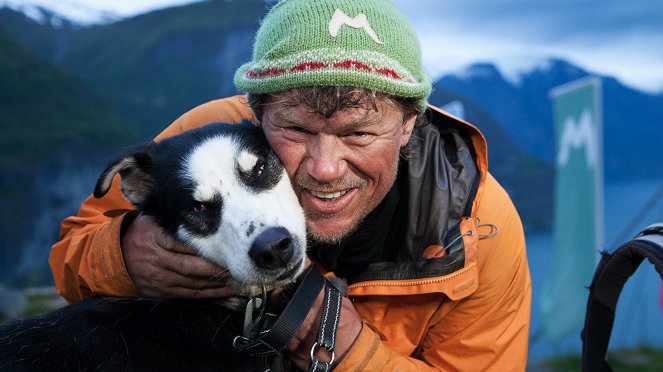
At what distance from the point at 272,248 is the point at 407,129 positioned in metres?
0.85

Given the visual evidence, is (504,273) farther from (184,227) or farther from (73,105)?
(73,105)

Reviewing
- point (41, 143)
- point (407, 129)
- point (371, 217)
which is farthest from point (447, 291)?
point (41, 143)

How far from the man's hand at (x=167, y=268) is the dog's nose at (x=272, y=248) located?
0.25 meters

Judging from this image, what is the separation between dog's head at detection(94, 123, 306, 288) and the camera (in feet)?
6.34

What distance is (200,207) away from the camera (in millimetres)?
2107

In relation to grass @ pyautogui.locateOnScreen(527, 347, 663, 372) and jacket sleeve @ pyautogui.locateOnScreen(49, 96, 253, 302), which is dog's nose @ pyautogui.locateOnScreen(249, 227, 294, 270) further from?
grass @ pyautogui.locateOnScreen(527, 347, 663, 372)

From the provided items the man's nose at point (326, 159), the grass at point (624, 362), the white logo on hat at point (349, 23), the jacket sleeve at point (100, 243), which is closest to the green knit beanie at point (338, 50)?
the white logo on hat at point (349, 23)

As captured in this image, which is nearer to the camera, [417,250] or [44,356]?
[44,356]

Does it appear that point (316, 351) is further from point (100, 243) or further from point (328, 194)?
point (100, 243)

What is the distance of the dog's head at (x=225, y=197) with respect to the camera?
6.34ft

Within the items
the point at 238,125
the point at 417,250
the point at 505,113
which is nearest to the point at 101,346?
the point at 238,125

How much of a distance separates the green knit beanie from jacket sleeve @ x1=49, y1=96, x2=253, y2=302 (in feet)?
2.14

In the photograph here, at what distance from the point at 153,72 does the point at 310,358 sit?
2011cm

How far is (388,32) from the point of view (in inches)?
81.4
